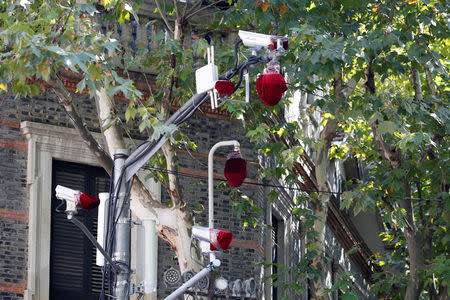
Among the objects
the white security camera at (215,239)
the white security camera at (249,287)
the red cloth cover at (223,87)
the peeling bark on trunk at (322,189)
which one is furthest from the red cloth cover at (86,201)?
the peeling bark on trunk at (322,189)

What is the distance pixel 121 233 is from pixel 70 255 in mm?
5634

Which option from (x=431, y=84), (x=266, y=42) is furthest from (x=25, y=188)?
(x=431, y=84)

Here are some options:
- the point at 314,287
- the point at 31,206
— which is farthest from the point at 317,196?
the point at 31,206

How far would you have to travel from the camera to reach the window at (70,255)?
18.1 m

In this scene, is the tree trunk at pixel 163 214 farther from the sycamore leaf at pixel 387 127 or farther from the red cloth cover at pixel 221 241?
the sycamore leaf at pixel 387 127

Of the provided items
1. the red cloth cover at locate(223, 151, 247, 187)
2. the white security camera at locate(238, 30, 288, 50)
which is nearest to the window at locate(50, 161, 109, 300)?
the red cloth cover at locate(223, 151, 247, 187)

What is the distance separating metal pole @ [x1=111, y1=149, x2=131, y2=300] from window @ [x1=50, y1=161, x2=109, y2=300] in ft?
17.6

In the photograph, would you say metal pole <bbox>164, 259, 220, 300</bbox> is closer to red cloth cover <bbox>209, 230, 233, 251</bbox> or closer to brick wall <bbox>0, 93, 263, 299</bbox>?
red cloth cover <bbox>209, 230, 233, 251</bbox>

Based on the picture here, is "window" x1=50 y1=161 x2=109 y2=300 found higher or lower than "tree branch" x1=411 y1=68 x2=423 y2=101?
lower

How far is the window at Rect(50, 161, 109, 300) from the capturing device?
18078 millimetres

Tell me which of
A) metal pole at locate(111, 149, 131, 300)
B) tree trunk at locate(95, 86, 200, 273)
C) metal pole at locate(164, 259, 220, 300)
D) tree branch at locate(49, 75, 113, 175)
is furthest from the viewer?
tree trunk at locate(95, 86, 200, 273)

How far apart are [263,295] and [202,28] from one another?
4891 millimetres

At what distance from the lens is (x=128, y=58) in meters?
17.4

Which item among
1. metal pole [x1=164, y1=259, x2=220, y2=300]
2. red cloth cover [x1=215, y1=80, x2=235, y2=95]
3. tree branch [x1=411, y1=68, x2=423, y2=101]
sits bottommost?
metal pole [x1=164, y1=259, x2=220, y2=300]
